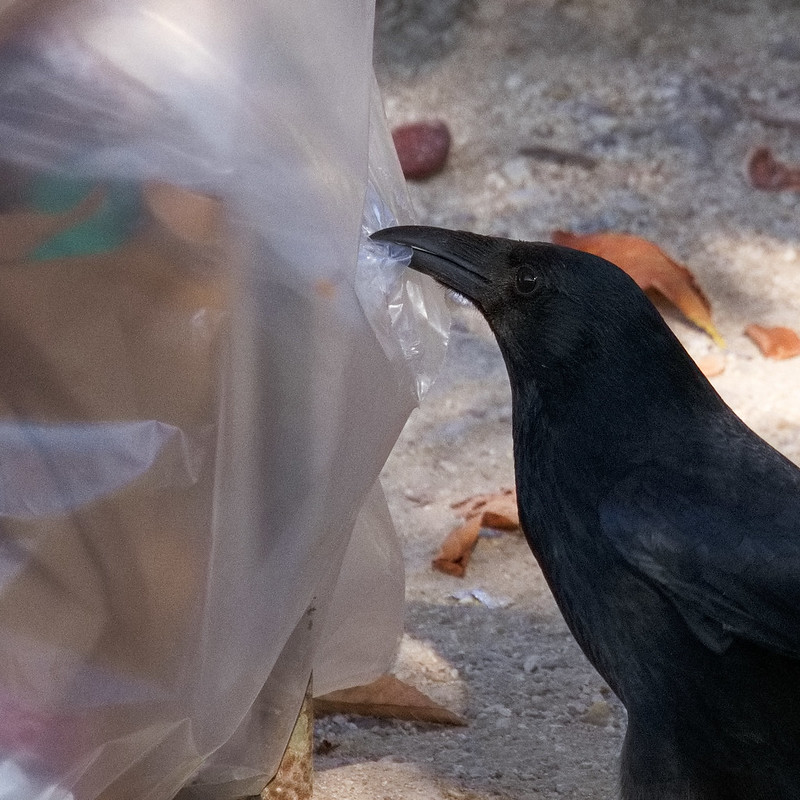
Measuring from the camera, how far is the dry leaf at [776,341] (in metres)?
3.29

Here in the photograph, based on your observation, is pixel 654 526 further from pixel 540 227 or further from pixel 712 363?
pixel 540 227

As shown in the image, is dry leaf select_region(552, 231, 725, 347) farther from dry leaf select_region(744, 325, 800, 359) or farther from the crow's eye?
the crow's eye

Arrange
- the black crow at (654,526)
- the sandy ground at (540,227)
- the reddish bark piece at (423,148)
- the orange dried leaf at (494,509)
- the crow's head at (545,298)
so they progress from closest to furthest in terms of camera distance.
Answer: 1. the black crow at (654,526)
2. the crow's head at (545,298)
3. the sandy ground at (540,227)
4. the orange dried leaf at (494,509)
5. the reddish bark piece at (423,148)

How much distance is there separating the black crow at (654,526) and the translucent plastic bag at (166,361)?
26 cm

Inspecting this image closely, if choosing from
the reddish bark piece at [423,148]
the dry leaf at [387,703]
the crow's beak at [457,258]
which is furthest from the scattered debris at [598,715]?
the reddish bark piece at [423,148]

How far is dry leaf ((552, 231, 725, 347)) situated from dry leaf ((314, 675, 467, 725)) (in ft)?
4.92

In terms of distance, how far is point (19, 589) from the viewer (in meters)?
1.47

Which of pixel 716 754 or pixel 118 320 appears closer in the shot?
pixel 118 320

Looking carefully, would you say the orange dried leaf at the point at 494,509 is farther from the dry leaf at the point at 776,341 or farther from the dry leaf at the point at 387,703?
the dry leaf at the point at 776,341

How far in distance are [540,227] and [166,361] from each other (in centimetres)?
→ 240

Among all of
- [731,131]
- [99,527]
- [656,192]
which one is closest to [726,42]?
[731,131]

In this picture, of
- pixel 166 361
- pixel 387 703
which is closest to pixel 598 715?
pixel 387 703

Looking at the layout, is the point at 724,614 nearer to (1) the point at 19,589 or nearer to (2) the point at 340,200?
(2) the point at 340,200

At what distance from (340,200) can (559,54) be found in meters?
3.03
